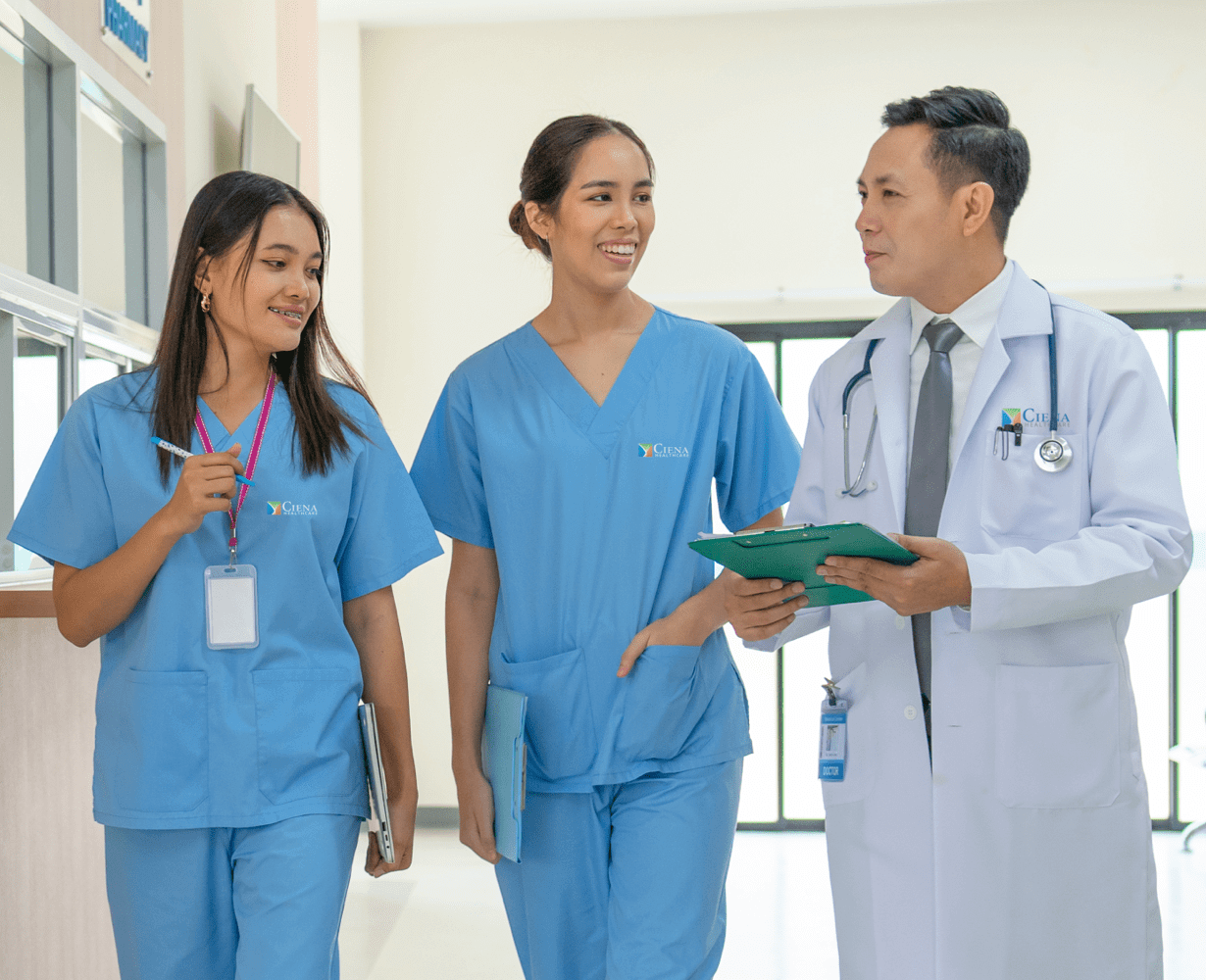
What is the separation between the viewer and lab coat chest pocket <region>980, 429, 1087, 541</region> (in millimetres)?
1368

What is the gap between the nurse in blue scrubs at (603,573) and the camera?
1648 mm

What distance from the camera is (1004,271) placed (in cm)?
150

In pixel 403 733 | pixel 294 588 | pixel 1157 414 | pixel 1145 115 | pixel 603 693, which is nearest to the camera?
pixel 1157 414

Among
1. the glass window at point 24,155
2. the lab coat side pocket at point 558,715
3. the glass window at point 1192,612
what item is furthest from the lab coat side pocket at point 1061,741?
the glass window at point 1192,612

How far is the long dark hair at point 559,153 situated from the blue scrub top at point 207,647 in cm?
54

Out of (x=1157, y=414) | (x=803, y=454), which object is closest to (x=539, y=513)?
(x=803, y=454)

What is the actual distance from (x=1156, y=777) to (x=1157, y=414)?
14.9 feet

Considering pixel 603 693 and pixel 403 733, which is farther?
pixel 603 693

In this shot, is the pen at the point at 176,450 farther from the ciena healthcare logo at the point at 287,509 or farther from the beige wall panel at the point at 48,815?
the beige wall panel at the point at 48,815

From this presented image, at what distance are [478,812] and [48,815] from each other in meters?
1.08

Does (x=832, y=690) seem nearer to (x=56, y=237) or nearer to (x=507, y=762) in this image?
(x=507, y=762)

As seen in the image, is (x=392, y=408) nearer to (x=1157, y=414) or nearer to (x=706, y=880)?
(x=706, y=880)

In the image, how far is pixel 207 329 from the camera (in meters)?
1.55

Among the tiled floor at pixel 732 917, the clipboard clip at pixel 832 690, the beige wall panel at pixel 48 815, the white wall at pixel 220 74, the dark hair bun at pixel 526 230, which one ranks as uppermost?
the white wall at pixel 220 74
